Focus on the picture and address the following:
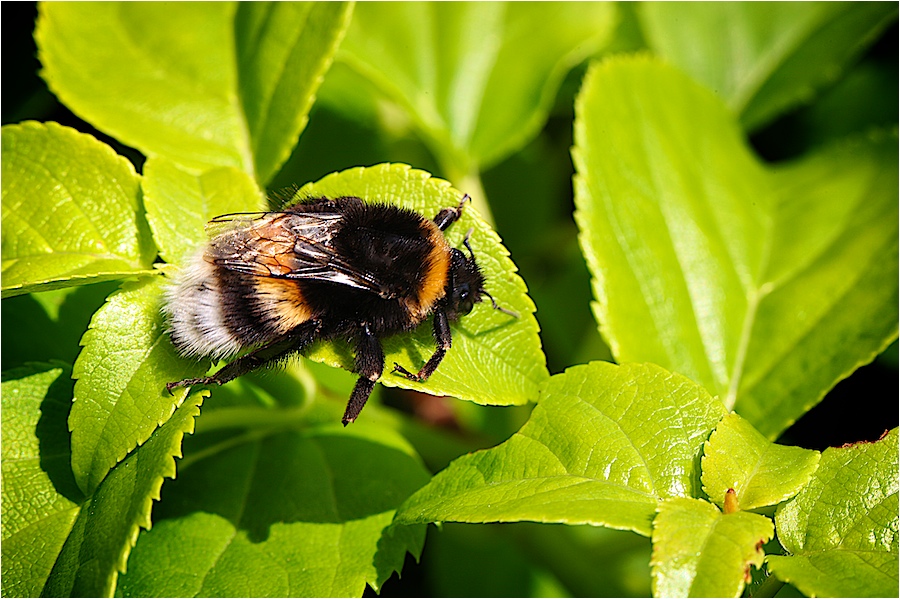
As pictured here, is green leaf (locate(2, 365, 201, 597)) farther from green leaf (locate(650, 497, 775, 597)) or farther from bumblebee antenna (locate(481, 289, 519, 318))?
green leaf (locate(650, 497, 775, 597))

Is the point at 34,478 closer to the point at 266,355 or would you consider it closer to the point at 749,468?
the point at 266,355

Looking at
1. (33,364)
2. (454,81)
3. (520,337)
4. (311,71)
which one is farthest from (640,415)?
(454,81)

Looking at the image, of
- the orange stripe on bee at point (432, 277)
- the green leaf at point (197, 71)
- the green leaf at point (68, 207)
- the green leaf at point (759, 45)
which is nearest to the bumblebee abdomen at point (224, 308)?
the green leaf at point (68, 207)

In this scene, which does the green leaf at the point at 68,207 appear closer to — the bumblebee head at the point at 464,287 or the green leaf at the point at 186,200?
the green leaf at the point at 186,200

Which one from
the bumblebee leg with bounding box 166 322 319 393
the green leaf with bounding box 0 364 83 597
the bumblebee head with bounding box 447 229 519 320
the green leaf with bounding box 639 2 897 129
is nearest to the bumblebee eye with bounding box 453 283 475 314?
the bumblebee head with bounding box 447 229 519 320

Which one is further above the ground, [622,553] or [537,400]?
[537,400]

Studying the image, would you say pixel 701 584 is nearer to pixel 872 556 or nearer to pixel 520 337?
pixel 872 556
